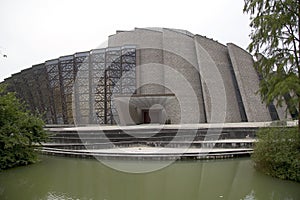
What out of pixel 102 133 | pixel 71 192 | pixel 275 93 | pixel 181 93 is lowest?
pixel 71 192

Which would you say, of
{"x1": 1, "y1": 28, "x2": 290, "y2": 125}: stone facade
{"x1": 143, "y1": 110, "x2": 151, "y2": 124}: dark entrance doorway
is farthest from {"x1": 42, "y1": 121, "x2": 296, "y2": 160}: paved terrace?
{"x1": 143, "y1": 110, "x2": 151, "y2": 124}: dark entrance doorway

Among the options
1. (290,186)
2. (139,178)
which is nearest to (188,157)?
(139,178)

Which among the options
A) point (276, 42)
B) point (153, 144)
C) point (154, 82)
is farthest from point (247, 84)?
point (276, 42)

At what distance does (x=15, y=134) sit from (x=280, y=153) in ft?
31.3

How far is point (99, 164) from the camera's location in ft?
35.1

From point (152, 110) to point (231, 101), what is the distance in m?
9.10

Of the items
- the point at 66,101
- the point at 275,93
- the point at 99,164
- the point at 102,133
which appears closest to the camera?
the point at 275,93

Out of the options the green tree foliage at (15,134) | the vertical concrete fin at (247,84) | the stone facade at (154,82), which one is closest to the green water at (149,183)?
the green tree foliage at (15,134)

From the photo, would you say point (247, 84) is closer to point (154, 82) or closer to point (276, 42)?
point (154, 82)

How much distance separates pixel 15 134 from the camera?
9.91 metres

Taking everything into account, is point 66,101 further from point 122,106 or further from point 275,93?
point 275,93

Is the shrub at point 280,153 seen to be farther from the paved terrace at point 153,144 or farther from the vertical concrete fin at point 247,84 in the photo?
the vertical concrete fin at point 247,84

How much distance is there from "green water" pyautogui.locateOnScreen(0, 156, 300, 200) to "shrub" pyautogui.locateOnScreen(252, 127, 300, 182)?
330 millimetres

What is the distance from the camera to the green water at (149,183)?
6758mm
